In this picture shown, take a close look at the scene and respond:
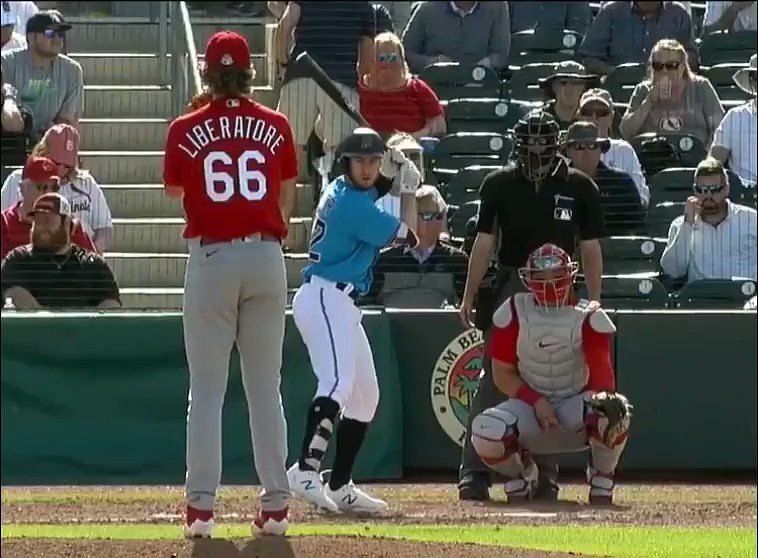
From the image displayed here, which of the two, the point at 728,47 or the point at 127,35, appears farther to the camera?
the point at 127,35

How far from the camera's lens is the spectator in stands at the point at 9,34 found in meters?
13.1

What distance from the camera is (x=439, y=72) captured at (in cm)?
1300

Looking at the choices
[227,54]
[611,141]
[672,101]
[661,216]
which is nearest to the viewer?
[227,54]

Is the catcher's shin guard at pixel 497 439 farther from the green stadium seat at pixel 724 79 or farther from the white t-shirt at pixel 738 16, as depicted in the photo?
the white t-shirt at pixel 738 16

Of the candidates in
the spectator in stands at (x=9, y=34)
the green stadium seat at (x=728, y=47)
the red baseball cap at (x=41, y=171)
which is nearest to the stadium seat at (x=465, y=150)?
the green stadium seat at (x=728, y=47)

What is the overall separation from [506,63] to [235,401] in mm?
4045

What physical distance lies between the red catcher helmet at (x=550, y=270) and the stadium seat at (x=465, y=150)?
3.23 meters

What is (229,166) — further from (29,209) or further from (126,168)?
(126,168)

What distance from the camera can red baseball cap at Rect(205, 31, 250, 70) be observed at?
22.4 feet

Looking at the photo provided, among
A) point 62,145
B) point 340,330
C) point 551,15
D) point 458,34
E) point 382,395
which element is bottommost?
point 382,395

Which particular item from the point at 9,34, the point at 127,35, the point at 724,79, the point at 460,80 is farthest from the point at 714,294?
the point at 127,35

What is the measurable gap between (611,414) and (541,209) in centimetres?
112

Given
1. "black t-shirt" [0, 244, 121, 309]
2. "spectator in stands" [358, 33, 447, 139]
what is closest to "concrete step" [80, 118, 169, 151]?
"spectator in stands" [358, 33, 447, 139]

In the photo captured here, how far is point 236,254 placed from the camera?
6.73 metres
